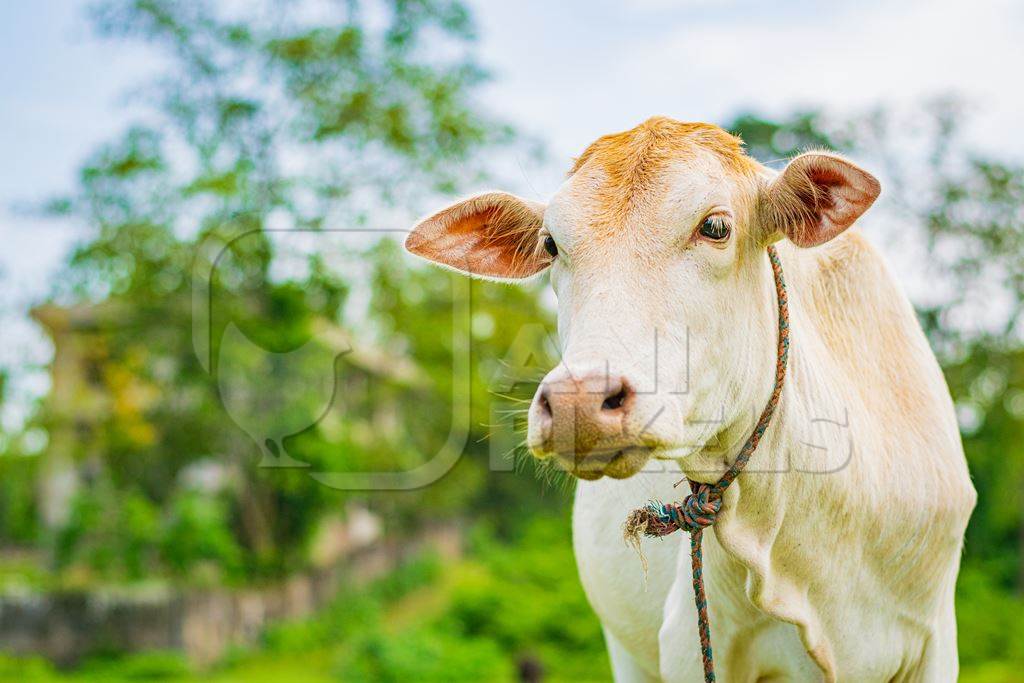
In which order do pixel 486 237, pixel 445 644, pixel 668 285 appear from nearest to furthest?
pixel 668 285, pixel 486 237, pixel 445 644

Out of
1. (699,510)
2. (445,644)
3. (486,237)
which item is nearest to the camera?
(699,510)

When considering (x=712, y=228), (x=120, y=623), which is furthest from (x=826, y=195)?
(x=120, y=623)

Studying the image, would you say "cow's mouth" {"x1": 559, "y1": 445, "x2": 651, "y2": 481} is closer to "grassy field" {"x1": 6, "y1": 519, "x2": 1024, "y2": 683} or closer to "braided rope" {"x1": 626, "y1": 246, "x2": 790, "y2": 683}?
"braided rope" {"x1": 626, "y1": 246, "x2": 790, "y2": 683}

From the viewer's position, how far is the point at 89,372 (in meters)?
22.2

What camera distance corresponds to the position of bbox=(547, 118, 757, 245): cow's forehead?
2508 millimetres

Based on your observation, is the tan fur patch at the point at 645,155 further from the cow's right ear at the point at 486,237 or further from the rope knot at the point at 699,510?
the rope knot at the point at 699,510

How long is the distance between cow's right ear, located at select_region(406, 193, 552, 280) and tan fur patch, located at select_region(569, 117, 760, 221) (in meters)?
0.26

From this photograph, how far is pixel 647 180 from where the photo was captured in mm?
2559

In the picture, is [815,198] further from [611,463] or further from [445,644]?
[445,644]

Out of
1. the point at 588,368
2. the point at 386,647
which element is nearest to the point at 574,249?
the point at 588,368

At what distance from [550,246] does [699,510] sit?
810 mm

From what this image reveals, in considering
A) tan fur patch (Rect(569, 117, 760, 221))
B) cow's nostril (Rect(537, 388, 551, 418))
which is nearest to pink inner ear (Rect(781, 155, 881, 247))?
tan fur patch (Rect(569, 117, 760, 221))

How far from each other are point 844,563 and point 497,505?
26695 millimetres

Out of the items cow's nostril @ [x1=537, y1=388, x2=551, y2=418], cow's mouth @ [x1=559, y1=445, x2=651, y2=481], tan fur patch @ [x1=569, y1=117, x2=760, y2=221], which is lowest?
cow's mouth @ [x1=559, y1=445, x2=651, y2=481]
